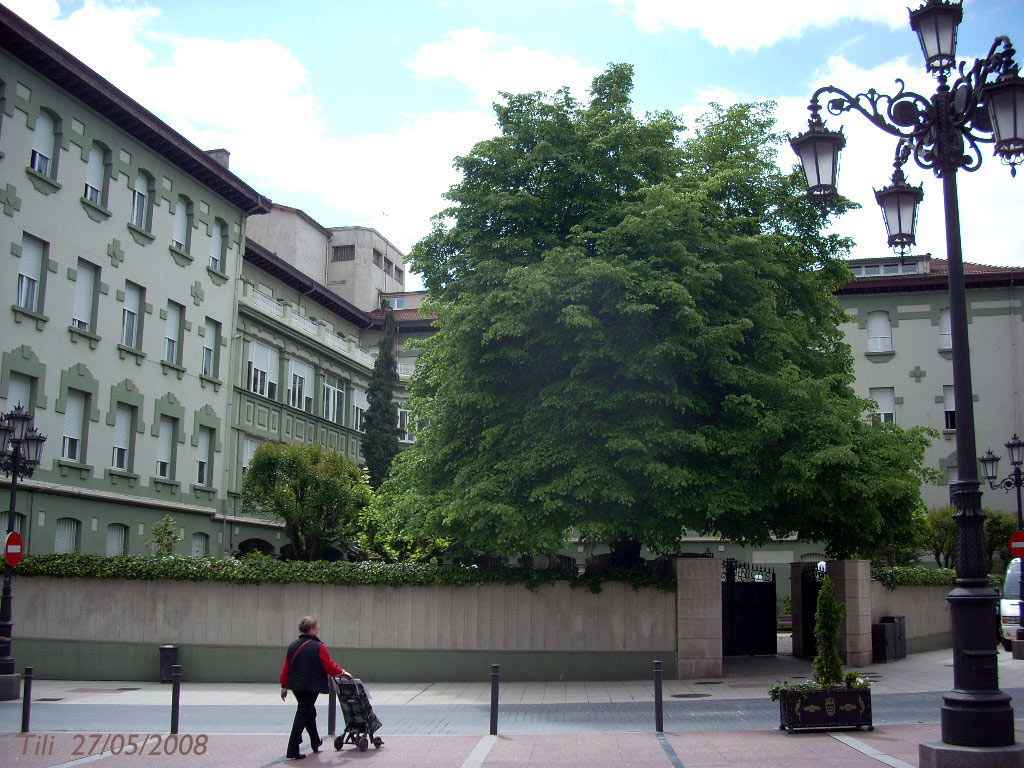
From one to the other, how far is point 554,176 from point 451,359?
459 centimetres

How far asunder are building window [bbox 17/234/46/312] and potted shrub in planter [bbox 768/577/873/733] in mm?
22625

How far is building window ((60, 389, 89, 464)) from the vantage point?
2888 cm

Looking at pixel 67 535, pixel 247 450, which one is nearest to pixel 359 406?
pixel 247 450

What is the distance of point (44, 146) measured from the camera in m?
28.2

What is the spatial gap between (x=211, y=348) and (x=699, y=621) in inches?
878

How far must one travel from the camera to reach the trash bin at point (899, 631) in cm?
2359

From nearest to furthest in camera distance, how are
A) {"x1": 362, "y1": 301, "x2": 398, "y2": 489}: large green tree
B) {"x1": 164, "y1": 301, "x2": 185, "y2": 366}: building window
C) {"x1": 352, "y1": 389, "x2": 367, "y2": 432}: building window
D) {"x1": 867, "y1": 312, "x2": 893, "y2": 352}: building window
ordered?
{"x1": 164, "y1": 301, "x2": 185, "y2": 366}: building window
{"x1": 362, "y1": 301, "x2": 398, "y2": 489}: large green tree
{"x1": 352, "y1": 389, "x2": 367, "y2": 432}: building window
{"x1": 867, "y1": 312, "x2": 893, "y2": 352}: building window

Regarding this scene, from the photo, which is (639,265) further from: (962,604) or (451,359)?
(962,604)

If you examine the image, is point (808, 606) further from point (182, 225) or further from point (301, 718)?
point (182, 225)

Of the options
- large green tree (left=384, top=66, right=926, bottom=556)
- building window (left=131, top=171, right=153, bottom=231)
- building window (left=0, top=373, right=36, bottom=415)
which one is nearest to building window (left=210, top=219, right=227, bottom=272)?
building window (left=131, top=171, right=153, bottom=231)

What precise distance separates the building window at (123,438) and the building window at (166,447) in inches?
56.4

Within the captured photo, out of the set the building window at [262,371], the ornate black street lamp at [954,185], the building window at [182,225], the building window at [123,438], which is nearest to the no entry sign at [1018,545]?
the ornate black street lamp at [954,185]

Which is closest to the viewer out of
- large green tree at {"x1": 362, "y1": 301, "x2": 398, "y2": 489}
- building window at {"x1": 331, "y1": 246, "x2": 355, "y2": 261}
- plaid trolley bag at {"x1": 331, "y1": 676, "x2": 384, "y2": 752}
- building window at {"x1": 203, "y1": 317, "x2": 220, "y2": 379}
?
plaid trolley bag at {"x1": 331, "y1": 676, "x2": 384, "y2": 752}

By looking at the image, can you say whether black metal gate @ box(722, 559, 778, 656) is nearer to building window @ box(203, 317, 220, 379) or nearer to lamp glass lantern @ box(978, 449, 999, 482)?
lamp glass lantern @ box(978, 449, 999, 482)
